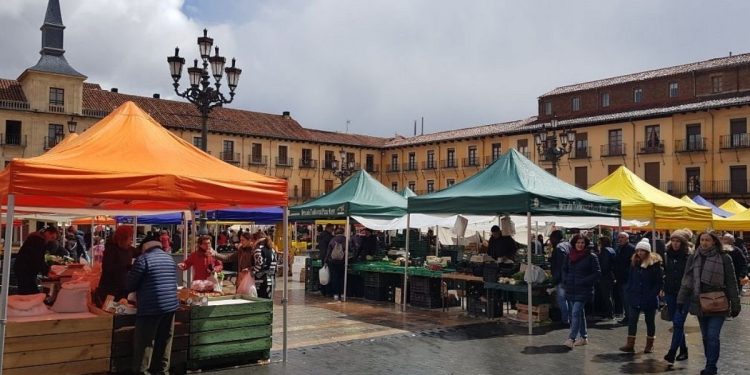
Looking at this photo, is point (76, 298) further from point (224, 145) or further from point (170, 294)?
point (224, 145)

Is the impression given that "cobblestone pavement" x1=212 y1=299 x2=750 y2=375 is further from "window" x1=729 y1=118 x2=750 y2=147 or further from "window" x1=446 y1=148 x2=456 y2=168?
"window" x1=446 y1=148 x2=456 y2=168

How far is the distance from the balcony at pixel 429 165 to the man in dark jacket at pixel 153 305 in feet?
165

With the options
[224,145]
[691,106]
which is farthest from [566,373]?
[224,145]

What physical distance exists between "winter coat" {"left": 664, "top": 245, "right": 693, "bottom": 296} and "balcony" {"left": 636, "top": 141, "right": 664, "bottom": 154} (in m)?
36.4

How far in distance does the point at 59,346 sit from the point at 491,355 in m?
4.98

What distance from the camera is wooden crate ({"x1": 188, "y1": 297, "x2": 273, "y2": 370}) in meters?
7.04

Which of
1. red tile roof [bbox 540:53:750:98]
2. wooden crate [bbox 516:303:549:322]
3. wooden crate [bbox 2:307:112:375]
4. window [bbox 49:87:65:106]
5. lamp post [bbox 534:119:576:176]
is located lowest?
wooden crate [bbox 516:303:549:322]

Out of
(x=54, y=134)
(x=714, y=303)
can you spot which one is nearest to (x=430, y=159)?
(x=54, y=134)

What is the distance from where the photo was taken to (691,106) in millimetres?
40281

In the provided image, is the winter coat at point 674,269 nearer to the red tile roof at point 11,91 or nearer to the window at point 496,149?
the window at point 496,149

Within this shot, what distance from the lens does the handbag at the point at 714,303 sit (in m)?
6.78

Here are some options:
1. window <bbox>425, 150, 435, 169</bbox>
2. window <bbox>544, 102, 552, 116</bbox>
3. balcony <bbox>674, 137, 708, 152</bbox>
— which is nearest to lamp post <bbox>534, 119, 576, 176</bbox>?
balcony <bbox>674, 137, 708, 152</bbox>

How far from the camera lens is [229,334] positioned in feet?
23.7

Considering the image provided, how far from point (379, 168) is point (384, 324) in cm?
5146
